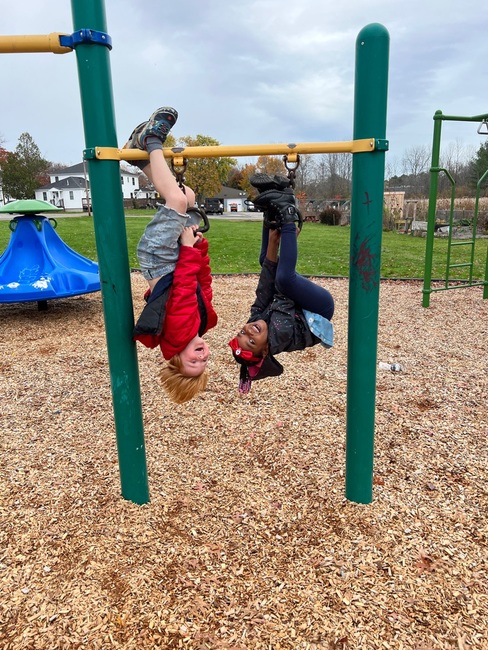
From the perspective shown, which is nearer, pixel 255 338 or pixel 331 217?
pixel 255 338

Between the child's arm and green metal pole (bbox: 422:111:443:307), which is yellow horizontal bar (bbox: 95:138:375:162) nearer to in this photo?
the child's arm

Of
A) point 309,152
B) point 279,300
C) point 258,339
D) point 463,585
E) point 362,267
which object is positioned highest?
point 309,152

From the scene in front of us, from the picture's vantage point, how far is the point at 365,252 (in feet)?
7.48

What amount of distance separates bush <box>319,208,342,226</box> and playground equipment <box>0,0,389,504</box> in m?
24.8

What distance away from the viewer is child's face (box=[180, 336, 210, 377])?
93.6 inches

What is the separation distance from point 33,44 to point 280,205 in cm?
125

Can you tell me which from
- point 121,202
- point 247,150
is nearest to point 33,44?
point 121,202

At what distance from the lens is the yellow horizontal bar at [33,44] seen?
207 cm

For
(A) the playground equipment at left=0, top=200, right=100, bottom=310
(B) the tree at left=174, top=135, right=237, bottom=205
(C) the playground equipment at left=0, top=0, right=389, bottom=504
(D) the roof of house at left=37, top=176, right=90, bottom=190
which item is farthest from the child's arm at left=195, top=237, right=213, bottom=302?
(D) the roof of house at left=37, top=176, right=90, bottom=190

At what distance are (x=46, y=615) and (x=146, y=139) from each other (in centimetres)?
201

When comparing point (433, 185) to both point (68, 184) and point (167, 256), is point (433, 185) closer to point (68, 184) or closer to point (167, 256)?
point (167, 256)

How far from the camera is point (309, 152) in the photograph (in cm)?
223

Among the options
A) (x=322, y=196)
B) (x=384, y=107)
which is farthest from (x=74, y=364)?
(x=322, y=196)

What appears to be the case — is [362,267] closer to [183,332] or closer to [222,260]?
[183,332]
